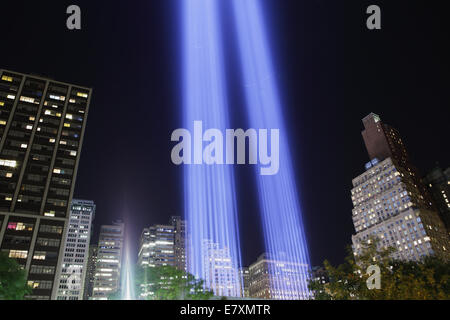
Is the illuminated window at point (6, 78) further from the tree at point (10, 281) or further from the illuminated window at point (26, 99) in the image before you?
the tree at point (10, 281)

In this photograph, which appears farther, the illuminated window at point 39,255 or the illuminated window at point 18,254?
the illuminated window at point 39,255

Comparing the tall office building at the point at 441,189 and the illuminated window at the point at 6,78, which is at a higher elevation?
the illuminated window at the point at 6,78

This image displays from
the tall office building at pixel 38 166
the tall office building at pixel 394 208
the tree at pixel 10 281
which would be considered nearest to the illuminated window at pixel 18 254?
the tall office building at pixel 38 166

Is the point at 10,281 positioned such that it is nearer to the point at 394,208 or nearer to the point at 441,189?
the point at 394,208

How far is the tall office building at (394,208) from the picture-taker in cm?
14675

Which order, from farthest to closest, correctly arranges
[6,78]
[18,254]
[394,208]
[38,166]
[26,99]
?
[394,208], [6,78], [26,99], [38,166], [18,254]

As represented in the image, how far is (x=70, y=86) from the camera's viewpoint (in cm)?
12319

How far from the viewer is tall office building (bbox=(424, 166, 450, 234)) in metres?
178

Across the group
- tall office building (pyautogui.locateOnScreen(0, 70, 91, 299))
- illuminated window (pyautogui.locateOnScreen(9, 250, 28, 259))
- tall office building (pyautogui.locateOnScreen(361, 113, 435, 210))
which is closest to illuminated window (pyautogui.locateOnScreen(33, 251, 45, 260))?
tall office building (pyautogui.locateOnScreen(0, 70, 91, 299))

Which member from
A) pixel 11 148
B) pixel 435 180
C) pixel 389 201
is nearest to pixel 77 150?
pixel 11 148

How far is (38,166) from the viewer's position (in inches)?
4097

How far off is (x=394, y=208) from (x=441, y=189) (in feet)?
146

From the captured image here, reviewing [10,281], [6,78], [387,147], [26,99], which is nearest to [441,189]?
[387,147]

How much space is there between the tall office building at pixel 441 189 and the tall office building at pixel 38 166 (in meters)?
178
